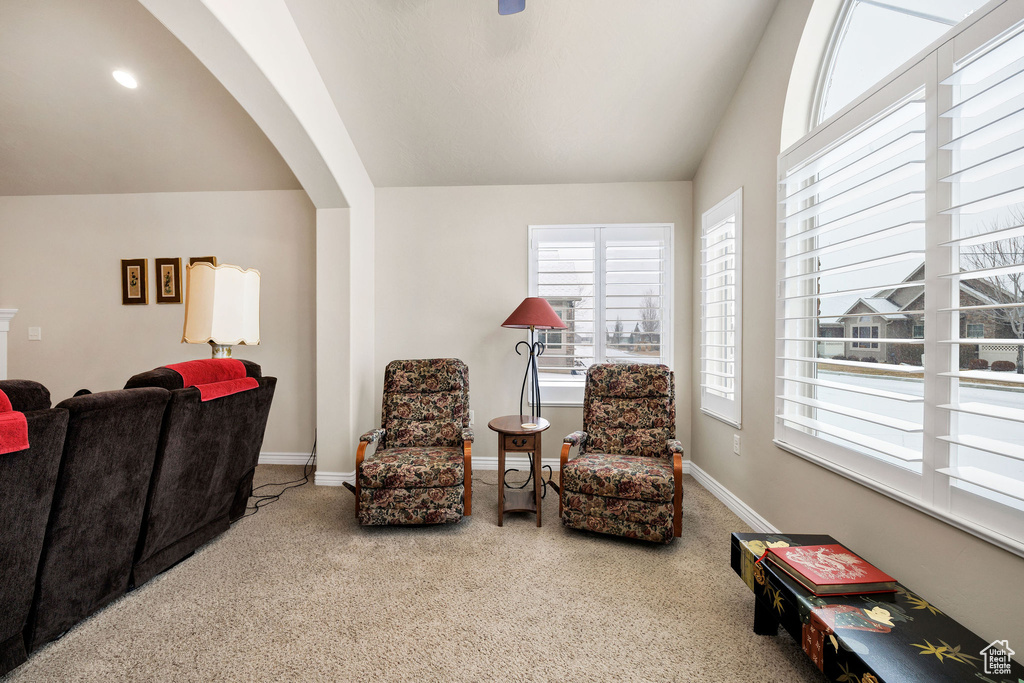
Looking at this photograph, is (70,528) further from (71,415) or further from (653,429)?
(653,429)

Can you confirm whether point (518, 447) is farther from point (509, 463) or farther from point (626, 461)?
point (509, 463)

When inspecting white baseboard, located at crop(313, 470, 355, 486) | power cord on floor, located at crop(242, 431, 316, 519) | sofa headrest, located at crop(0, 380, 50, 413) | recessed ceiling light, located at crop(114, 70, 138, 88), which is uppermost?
recessed ceiling light, located at crop(114, 70, 138, 88)

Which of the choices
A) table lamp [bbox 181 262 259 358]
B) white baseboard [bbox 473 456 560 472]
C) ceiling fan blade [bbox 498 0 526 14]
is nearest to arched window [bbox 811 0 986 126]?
ceiling fan blade [bbox 498 0 526 14]

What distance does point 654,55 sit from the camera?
2.64 metres

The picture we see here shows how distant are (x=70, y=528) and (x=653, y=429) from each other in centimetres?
291

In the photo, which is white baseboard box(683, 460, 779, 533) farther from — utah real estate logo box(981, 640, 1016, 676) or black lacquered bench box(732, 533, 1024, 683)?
utah real estate logo box(981, 640, 1016, 676)

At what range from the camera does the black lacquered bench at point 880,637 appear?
1072 millimetres

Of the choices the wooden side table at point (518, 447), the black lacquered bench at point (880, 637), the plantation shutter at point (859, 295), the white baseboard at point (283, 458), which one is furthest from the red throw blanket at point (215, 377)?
the plantation shutter at point (859, 295)

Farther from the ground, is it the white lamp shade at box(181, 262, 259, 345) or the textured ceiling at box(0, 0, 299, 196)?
the textured ceiling at box(0, 0, 299, 196)

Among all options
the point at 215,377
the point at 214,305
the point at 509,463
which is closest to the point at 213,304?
the point at 214,305

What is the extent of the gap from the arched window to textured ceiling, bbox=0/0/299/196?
3918mm

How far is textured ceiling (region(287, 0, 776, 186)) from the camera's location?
247 cm

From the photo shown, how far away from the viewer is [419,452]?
110 inches

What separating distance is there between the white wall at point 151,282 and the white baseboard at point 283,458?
45 mm
